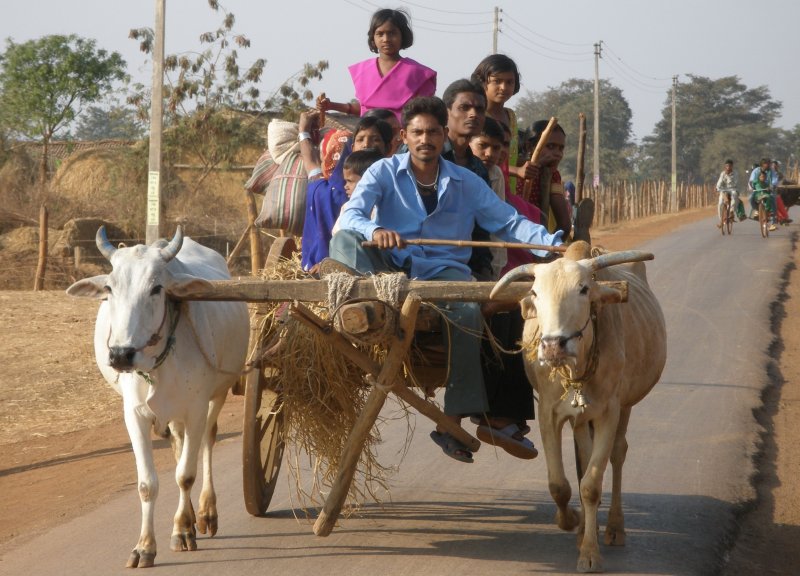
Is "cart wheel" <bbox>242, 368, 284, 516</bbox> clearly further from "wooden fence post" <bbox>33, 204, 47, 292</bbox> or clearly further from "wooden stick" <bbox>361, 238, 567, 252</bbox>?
"wooden fence post" <bbox>33, 204, 47, 292</bbox>

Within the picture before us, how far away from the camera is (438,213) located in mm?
5535

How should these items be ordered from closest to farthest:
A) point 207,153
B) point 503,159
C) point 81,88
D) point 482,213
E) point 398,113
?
1. point 482,213
2. point 503,159
3. point 398,113
4. point 207,153
5. point 81,88

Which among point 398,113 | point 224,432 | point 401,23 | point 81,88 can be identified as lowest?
Answer: point 224,432

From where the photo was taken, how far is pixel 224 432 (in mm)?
8656

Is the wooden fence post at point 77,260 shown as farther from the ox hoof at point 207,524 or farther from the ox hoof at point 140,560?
the ox hoof at point 140,560

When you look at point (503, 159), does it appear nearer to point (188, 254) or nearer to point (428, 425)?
point (188, 254)

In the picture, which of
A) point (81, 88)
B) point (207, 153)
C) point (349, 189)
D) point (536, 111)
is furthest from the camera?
point (536, 111)

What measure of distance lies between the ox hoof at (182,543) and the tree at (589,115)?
51.6 m

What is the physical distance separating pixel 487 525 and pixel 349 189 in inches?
83.4

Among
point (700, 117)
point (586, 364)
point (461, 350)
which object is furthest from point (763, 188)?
point (700, 117)

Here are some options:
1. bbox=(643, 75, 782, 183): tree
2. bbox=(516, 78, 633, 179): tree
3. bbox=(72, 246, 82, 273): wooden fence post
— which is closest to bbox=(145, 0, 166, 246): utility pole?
bbox=(72, 246, 82, 273): wooden fence post

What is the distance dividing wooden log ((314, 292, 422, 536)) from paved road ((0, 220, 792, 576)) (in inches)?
12.1

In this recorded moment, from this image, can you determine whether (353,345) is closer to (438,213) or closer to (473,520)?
(438,213)

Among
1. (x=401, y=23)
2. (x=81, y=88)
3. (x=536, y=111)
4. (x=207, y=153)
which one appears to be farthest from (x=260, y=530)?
(x=536, y=111)
